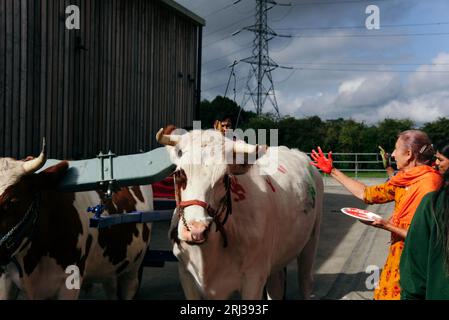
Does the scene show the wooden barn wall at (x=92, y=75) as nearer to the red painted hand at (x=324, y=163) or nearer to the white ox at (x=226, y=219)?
the white ox at (x=226, y=219)

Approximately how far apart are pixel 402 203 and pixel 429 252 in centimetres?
145

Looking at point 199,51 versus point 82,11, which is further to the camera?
point 199,51

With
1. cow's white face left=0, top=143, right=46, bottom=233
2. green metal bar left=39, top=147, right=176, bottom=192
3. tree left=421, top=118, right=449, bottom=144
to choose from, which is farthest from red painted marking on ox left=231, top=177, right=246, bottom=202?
tree left=421, top=118, right=449, bottom=144

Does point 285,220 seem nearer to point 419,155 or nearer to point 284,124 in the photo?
point 419,155

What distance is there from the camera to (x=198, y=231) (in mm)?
2428

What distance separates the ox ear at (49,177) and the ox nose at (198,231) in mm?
1047

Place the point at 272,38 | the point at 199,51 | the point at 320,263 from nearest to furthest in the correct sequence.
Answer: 1. the point at 320,263
2. the point at 199,51
3. the point at 272,38

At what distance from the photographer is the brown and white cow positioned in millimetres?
2650

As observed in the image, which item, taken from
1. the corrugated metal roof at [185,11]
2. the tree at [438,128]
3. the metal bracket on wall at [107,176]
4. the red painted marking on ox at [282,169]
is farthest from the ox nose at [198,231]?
the tree at [438,128]

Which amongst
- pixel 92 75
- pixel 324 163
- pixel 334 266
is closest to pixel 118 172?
pixel 324 163

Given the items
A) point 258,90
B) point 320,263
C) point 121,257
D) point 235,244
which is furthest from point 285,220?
point 258,90

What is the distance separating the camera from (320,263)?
7395 mm

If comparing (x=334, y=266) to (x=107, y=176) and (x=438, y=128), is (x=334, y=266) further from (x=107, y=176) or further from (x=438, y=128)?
(x=438, y=128)

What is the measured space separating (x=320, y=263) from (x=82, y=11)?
21.1 ft
